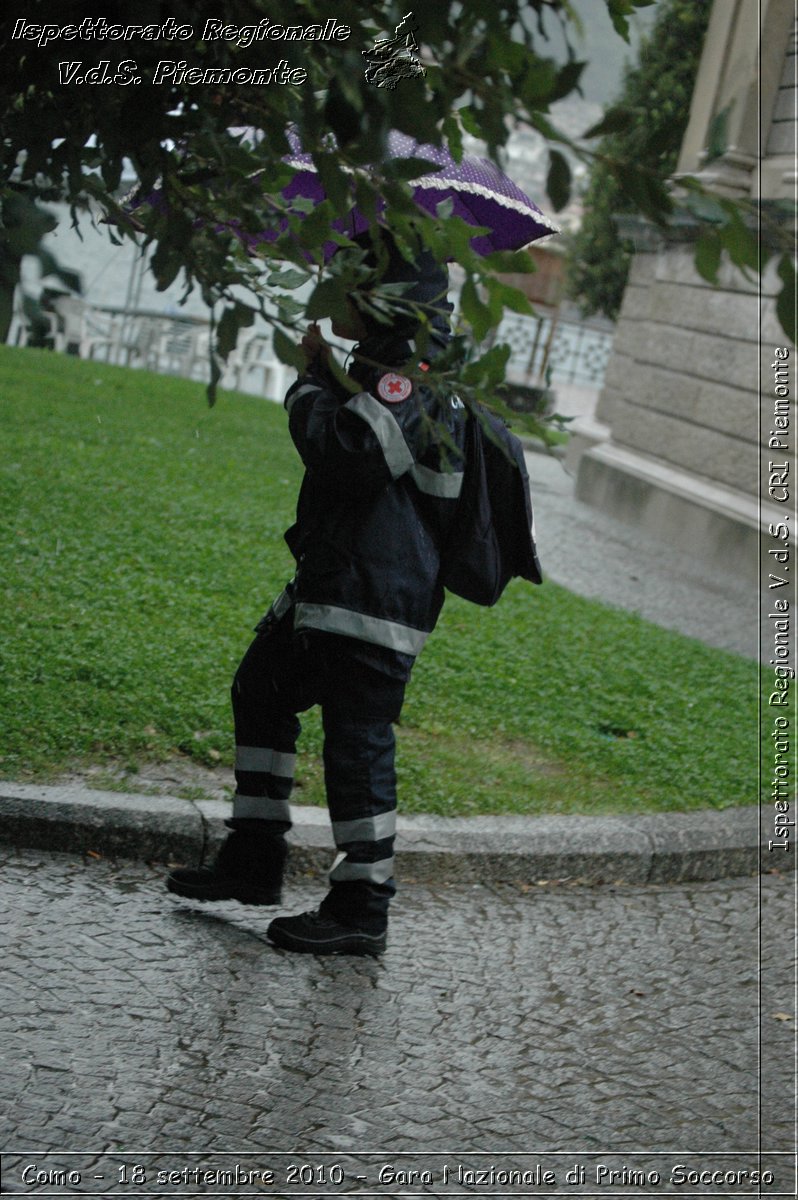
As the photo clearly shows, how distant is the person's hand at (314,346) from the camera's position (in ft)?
10.1

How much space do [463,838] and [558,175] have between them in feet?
11.0

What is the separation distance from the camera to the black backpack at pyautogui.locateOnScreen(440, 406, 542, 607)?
13.2ft

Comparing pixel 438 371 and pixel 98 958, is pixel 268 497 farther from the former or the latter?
pixel 438 371

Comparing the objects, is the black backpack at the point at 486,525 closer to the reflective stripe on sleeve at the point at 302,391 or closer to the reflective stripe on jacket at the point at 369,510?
the reflective stripe on jacket at the point at 369,510

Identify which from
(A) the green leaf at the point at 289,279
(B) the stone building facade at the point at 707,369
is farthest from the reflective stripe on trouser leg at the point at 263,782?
(B) the stone building facade at the point at 707,369

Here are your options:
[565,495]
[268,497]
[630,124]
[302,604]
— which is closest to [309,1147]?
[302,604]

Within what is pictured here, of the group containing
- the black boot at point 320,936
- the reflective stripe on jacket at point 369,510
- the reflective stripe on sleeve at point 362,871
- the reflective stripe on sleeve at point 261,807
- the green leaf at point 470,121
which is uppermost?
the green leaf at point 470,121

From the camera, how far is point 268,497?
1059cm

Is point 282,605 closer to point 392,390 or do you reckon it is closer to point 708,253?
point 392,390

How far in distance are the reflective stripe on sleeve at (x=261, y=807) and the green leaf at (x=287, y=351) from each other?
1871mm

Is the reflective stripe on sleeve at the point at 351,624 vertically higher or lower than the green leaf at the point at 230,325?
lower

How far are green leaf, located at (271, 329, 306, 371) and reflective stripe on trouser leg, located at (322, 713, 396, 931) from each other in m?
1.55

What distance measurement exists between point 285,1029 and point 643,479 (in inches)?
459

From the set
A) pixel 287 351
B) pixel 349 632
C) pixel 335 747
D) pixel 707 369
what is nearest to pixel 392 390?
pixel 349 632
